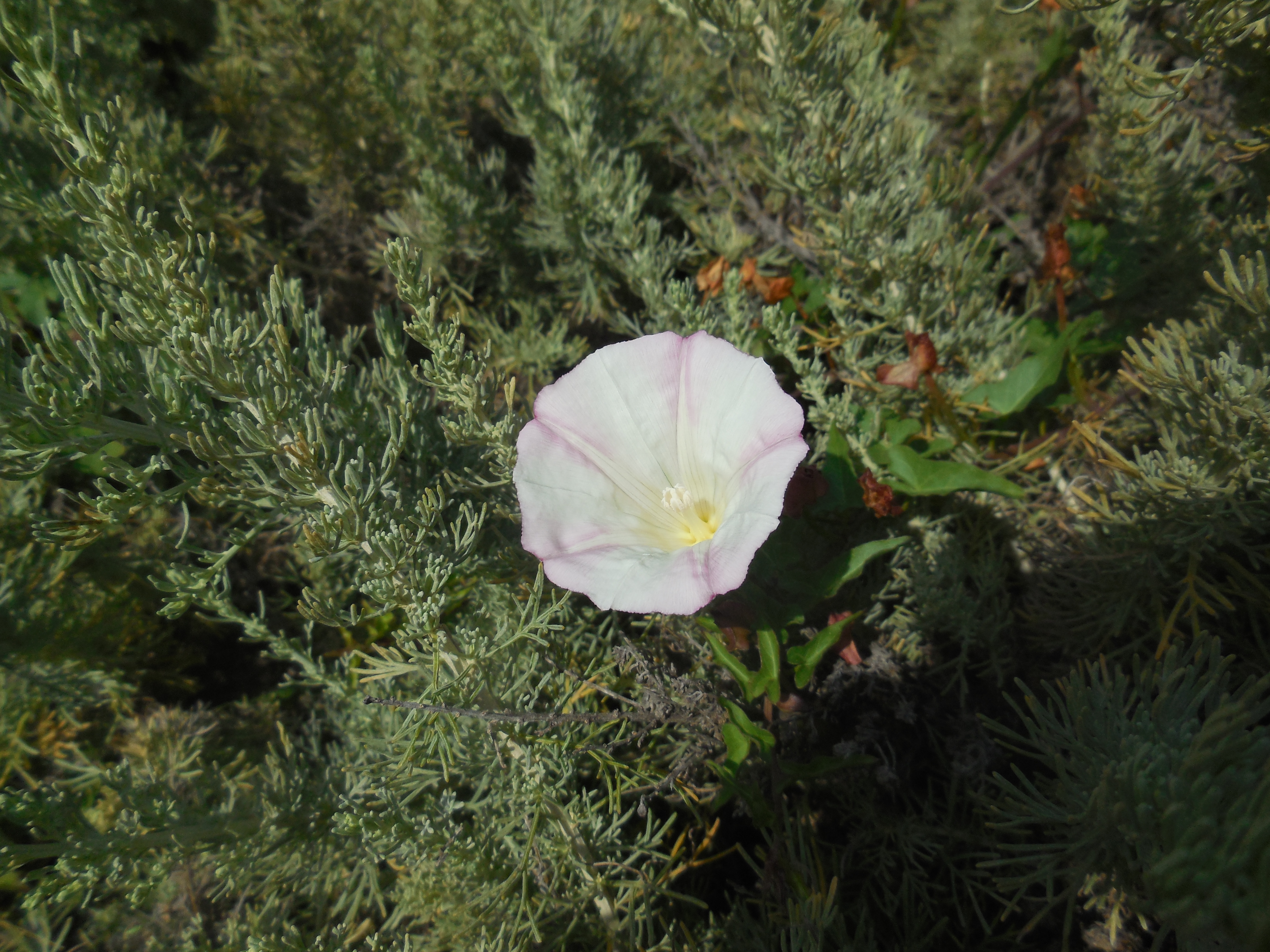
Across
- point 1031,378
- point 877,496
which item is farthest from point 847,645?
point 1031,378

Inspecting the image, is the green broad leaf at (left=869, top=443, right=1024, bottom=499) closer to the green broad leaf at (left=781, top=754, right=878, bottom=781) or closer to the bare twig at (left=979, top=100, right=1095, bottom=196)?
the green broad leaf at (left=781, top=754, right=878, bottom=781)

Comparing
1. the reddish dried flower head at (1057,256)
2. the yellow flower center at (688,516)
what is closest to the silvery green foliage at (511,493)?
the reddish dried flower head at (1057,256)

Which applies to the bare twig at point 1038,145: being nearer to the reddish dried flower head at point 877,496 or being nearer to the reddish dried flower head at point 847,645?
the reddish dried flower head at point 877,496

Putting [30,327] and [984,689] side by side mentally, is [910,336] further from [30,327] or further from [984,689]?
[30,327]

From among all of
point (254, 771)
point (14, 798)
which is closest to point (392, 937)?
point (254, 771)

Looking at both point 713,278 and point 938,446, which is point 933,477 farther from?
point 713,278

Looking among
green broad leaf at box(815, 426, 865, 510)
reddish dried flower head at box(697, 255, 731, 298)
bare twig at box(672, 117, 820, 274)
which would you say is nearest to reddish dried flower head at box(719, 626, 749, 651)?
green broad leaf at box(815, 426, 865, 510)
